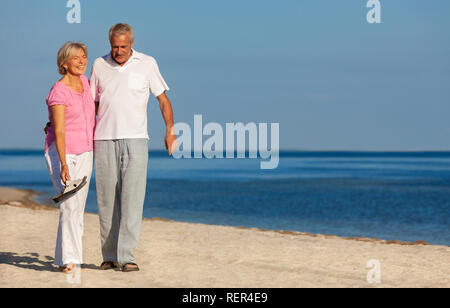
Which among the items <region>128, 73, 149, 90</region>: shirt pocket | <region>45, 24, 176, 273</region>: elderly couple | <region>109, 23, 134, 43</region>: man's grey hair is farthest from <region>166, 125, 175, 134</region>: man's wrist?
<region>109, 23, 134, 43</region>: man's grey hair

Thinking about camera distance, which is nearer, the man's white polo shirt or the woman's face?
the woman's face

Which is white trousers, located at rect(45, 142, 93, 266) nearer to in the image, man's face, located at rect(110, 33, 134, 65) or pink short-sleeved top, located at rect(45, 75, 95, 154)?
pink short-sleeved top, located at rect(45, 75, 95, 154)

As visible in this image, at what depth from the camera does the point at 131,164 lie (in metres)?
6.02

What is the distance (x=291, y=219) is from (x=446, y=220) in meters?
4.93

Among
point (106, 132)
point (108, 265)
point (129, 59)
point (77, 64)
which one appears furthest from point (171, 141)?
point (108, 265)

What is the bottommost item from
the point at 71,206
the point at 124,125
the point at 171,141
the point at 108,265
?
the point at 108,265

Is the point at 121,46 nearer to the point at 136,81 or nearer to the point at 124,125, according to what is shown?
the point at 136,81

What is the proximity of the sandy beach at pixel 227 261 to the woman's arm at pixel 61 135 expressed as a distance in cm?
89

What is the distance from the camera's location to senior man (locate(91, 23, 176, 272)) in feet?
19.6

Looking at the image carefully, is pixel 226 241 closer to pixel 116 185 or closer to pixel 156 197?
pixel 116 185

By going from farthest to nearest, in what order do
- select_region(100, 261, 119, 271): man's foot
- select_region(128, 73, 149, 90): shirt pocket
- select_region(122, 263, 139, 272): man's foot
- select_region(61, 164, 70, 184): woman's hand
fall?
select_region(100, 261, 119, 271): man's foot
select_region(122, 263, 139, 272): man's foot
select_region(128, 73, 149, 90): shirt pocket
select_region(61, 164, 70, 184): woman's hand

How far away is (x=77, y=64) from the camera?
5871 mm

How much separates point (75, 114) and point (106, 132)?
1.00 feet
